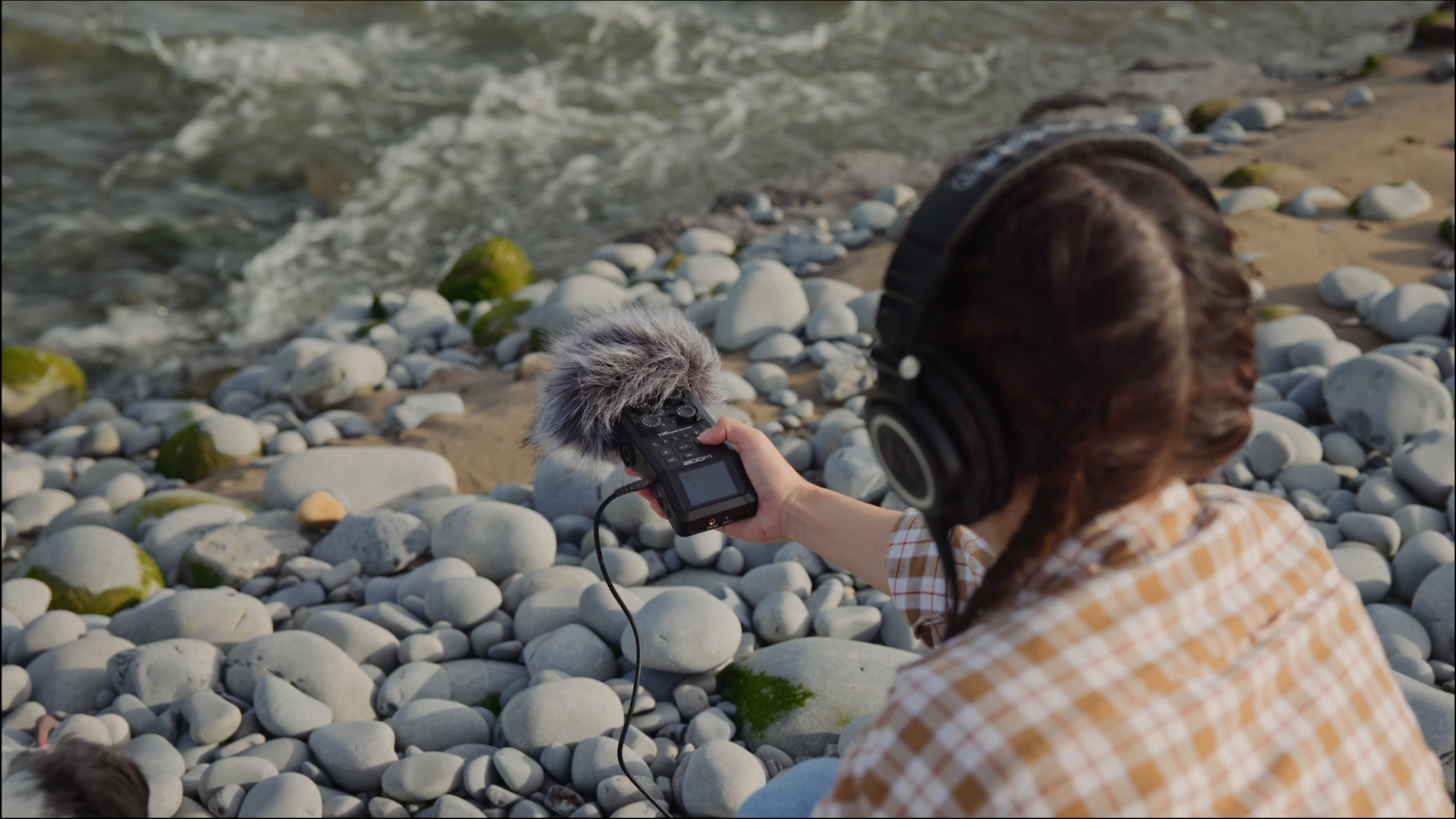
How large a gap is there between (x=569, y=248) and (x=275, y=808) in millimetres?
5515

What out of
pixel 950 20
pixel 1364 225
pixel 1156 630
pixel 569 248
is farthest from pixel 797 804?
pixel 950 20

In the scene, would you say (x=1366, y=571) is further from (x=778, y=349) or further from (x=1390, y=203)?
(x=1390, y=203)

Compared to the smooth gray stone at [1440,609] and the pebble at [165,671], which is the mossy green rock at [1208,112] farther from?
the pebble at [165,671]

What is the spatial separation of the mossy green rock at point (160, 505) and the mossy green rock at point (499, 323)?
69.3 inches

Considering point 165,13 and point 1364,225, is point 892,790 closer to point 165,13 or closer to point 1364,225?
point 1364,225

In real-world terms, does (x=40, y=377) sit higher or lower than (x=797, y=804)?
lower

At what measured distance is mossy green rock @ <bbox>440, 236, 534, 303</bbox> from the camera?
646 centimetres

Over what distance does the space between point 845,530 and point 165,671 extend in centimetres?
190

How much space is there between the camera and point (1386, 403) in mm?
3807

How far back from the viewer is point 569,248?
24.8ft

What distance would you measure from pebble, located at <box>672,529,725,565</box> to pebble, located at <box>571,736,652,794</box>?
3.04 ft

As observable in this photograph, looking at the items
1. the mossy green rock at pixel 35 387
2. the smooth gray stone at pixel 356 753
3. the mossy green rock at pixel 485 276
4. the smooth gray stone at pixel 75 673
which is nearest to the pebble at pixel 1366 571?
the smooth gray stone at pixel 356 753

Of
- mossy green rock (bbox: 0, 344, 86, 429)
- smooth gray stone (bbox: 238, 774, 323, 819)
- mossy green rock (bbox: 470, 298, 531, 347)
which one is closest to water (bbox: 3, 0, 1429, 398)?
mossy green rock (bbox: 0, 344, 86, 429)

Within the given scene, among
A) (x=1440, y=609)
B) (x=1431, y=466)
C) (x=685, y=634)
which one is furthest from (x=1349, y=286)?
(x=685, y=634)
